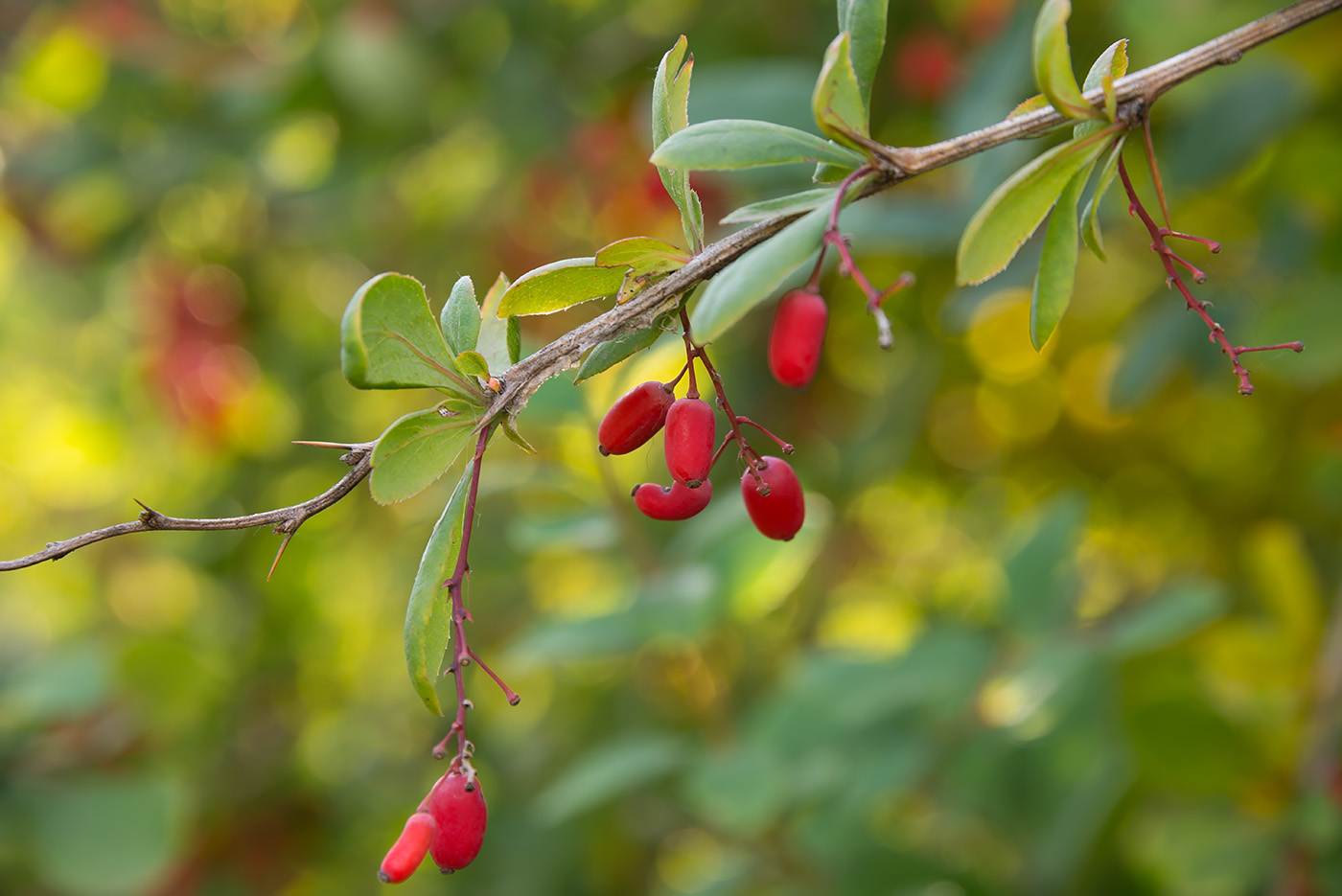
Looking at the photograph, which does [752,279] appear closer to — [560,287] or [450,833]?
[560,287]

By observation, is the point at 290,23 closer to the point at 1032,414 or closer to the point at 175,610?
the point at 175,610

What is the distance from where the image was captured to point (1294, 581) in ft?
4.87

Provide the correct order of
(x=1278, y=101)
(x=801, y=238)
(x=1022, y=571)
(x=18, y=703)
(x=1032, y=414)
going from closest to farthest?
(x=801, y=238)
(x=1022, y=571)
(x=1278, y=101)
(x=18, y=703)
(x=1032, y=414)

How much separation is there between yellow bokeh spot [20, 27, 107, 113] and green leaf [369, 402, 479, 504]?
2114 mm

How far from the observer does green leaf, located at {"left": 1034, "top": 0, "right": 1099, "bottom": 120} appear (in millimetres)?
551

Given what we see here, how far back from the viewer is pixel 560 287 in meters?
0.66

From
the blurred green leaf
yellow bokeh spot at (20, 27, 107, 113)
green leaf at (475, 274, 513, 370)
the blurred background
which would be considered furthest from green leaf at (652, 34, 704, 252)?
yellow bokeh spot at (20, 27, 107, 113)

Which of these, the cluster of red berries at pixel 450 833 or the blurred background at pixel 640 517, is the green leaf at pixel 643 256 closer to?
the cluster of red berries at pixel 450 833

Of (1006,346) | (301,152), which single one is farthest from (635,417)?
(301,152)

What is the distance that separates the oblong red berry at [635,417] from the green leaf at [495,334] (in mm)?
76

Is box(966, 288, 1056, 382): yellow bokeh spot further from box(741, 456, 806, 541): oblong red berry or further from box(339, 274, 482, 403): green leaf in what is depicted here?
Result: box(339, 274, 482, 403): green leaf

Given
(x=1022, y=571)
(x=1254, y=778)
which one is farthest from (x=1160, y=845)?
(x=1022, y=571)

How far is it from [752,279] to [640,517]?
1423mm

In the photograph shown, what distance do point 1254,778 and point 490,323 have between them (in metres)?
1.21
